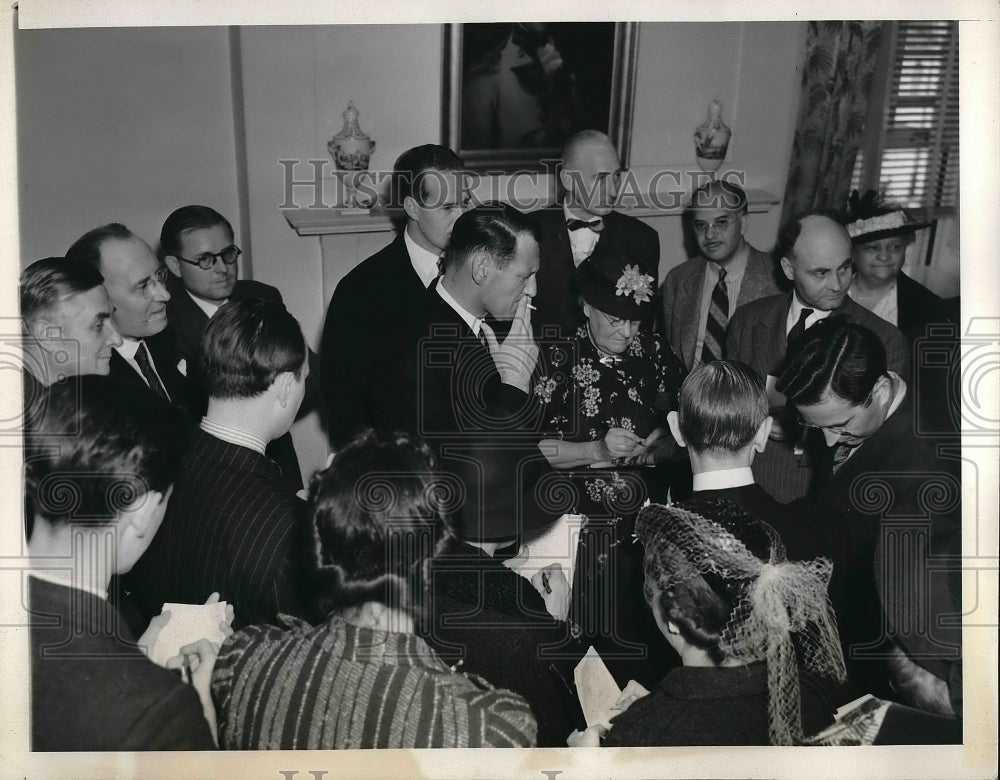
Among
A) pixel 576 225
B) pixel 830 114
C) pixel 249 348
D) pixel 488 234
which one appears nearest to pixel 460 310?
pixel 488 234

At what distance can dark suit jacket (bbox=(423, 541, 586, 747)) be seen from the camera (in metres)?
3.79

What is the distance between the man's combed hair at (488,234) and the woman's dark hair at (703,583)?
1.25 meters

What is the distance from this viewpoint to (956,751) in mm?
3957

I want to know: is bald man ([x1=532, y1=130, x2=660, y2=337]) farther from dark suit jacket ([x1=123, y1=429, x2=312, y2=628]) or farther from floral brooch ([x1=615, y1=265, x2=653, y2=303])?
dark suit jacket ([x1=123, y1=429, x2=312, y2=628])

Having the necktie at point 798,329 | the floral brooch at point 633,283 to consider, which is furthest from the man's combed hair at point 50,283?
the necktie at point 798,329

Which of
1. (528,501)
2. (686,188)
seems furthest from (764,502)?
(686,188)

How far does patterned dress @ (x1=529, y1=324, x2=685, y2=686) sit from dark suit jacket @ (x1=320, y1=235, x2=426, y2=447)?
601mm

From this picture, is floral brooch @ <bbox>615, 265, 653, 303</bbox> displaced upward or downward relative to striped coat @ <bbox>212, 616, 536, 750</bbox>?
upward

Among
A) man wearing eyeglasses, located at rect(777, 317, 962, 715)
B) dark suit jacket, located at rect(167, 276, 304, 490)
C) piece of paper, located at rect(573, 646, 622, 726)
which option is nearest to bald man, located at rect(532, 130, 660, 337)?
man wearing eyeglasses, located at rect(777, 317, 962, 715)

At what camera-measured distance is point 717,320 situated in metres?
3.95

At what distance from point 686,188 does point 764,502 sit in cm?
128

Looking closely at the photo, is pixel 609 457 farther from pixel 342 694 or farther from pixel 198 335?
pixel 198 335

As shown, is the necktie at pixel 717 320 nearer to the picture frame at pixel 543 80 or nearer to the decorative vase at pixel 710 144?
the decorative vase at pixel 710 144

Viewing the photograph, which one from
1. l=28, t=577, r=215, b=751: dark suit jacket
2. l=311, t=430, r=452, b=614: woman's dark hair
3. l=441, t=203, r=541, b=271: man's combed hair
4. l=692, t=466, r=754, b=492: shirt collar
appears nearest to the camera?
l=311, t=430, r=452, b=614: woman's dark hair
